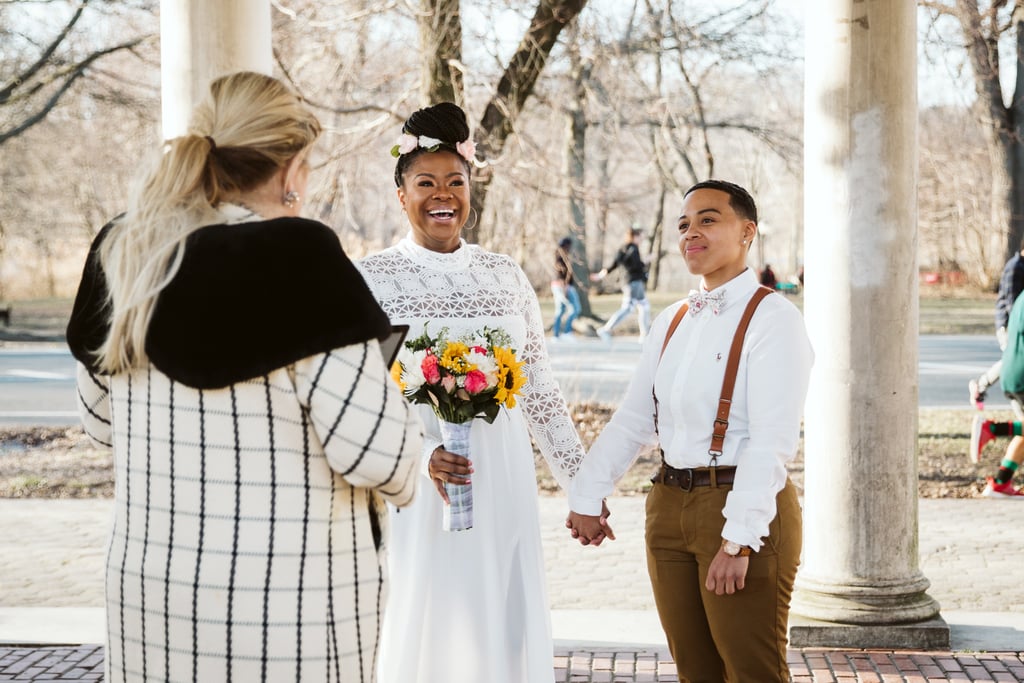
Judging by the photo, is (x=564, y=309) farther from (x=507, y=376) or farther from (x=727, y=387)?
(x=727, y=387)

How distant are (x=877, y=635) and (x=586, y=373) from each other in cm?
1211

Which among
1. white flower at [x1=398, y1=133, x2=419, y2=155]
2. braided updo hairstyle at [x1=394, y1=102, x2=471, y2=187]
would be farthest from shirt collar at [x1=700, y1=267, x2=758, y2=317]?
white flower at [x1=398, y1=133, x2=419, y2=155]

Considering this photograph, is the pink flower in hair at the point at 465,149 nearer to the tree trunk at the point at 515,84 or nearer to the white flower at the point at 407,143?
the white flower at the point at 407,143

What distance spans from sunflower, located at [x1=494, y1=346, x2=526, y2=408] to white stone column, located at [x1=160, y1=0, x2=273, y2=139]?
2192 mm

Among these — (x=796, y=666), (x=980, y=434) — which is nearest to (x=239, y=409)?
(x=796, y=666)

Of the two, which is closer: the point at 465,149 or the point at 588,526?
the point at 588,526

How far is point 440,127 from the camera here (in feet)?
13.6

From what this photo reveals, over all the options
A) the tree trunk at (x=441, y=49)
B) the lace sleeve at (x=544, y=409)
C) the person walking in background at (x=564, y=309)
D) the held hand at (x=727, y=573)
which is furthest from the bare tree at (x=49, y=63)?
the held hand at (x=727, y=573)

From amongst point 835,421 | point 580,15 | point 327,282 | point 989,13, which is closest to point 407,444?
point 327,282

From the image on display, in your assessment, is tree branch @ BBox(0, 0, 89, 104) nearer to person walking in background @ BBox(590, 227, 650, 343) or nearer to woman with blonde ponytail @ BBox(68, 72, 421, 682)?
person walking in background @ BBox(590, 227, 650, 343)

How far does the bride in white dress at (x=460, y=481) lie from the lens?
3912 mm

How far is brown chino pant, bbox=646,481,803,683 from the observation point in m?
3.48

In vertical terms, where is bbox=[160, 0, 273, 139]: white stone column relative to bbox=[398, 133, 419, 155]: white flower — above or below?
above

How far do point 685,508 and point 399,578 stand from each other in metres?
1.02
